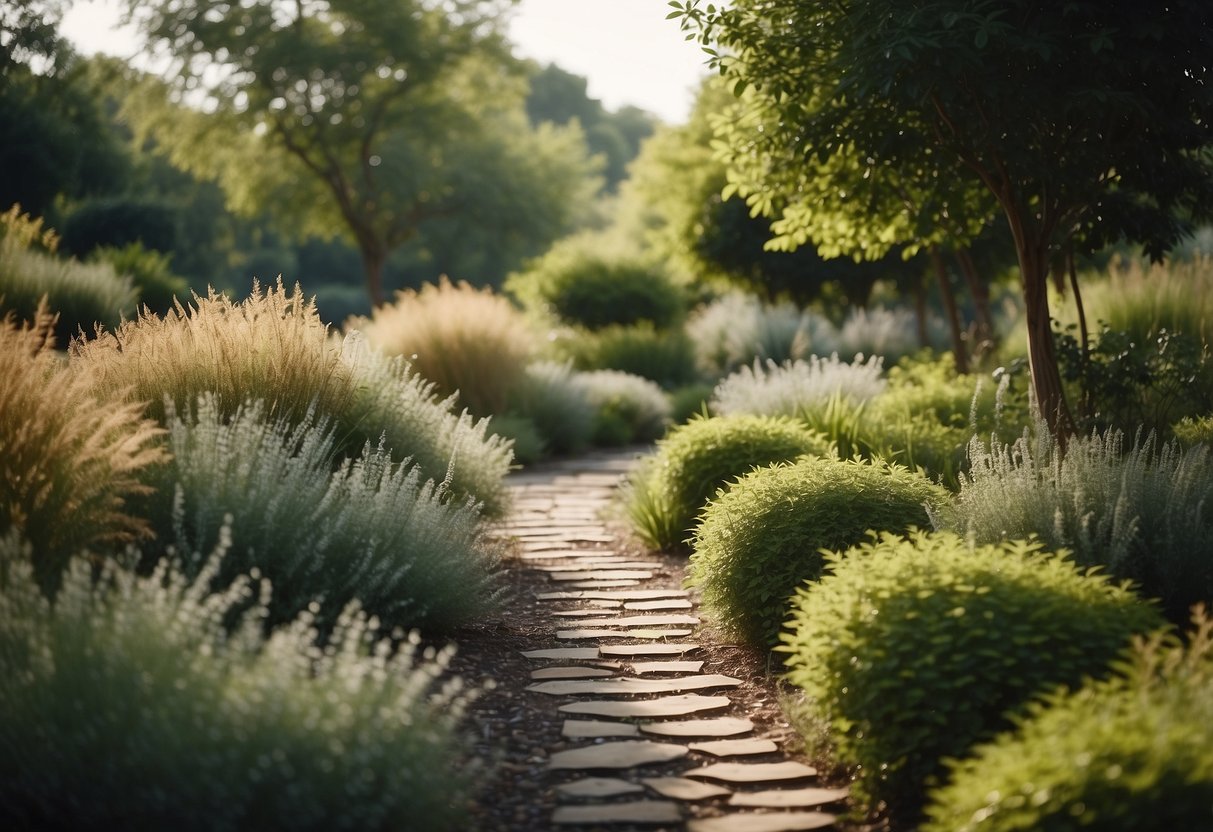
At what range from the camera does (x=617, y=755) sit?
3211mm

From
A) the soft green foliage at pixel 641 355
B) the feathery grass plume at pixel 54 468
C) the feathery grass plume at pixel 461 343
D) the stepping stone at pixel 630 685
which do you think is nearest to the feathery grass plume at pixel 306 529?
the feathery grass plume at pixel 54 468

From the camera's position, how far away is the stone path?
2.87 meters

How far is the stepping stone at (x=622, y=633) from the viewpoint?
14.9 ft

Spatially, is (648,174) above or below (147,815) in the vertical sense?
above

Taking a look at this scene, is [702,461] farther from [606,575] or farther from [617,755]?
[617,755]

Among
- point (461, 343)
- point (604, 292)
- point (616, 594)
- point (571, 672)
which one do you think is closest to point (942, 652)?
point (571, 672)

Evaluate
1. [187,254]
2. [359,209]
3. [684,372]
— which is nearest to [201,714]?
[684,372]

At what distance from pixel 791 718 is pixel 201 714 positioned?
1.91 meters

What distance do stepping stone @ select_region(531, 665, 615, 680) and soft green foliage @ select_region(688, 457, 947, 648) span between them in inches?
25.5

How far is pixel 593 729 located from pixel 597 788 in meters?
0.48

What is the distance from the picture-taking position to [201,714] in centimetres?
229

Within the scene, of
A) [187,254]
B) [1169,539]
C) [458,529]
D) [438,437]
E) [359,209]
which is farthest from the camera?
[187,254]

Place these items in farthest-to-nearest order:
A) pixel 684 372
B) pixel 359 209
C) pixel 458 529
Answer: pixel 359 209
pixel 684 372
pixel 458 529

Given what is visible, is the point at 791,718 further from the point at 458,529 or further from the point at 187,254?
the point at 187,254
